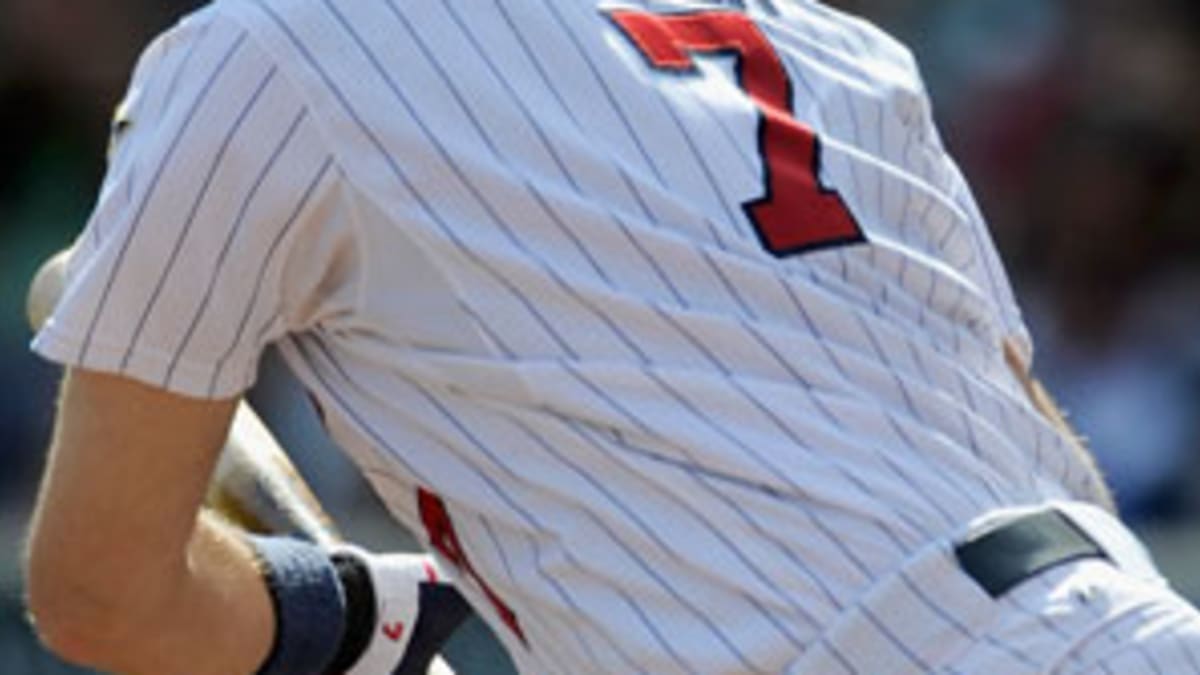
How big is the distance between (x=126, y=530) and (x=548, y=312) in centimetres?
39

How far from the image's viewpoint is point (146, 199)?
2.31 m

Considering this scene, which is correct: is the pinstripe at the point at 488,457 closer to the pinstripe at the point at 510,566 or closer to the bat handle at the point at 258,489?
the pinstripe at the point at 510,566

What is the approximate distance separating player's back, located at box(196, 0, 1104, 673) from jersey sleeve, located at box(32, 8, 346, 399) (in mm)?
23

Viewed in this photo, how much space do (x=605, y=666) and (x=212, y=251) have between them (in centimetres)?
46

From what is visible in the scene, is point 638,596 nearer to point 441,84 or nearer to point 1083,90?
point 441,84

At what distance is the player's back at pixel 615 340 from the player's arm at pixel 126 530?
0.49ft

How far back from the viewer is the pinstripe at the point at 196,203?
2.30 meters

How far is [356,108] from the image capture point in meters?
2.33

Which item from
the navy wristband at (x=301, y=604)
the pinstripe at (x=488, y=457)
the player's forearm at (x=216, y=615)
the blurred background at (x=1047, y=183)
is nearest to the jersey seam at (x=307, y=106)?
the pinstripe at (x=488, y=457)

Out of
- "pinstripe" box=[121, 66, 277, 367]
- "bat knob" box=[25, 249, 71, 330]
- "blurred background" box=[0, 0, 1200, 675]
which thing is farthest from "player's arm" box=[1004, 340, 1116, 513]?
"blurred background" box=[0, 0, 1200, 675]

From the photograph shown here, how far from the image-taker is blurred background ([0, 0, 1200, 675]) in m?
5.75

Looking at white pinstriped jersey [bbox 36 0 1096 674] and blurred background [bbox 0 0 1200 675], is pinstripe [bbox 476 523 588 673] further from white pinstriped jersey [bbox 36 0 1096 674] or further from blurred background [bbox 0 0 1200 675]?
blurred background [bbox 0 0 1200 675]

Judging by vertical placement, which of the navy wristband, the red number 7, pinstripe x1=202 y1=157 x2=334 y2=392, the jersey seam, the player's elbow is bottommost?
the navy wristband

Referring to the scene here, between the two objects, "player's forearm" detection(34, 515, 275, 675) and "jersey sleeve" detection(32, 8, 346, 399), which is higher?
"jersey sleeve" detection(32, 8, 346, 399)
